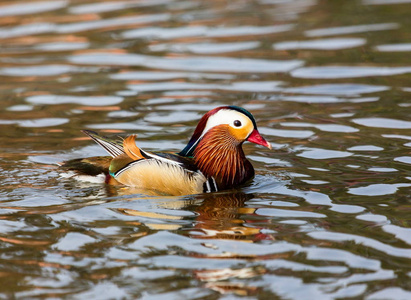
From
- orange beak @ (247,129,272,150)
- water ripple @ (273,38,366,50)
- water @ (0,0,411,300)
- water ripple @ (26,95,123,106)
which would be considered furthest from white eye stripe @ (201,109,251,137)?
water ripple @ (273,38,366,50)

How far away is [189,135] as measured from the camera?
30.6ft

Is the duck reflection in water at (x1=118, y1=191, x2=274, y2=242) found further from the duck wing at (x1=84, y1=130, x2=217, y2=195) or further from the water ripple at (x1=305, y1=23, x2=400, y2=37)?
the water ripple at (x1=305, y1=23, x2=400, y2=37)

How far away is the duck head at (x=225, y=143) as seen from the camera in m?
7.35

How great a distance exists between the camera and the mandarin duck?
7.09 metres

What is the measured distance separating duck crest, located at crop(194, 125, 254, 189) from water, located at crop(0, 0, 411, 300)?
0.76 ft

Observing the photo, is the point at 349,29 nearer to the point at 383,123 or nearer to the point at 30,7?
the point at 383,123

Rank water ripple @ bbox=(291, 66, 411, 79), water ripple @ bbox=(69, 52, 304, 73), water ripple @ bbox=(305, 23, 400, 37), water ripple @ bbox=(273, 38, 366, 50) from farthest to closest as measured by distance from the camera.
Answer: water ripple @ bbox=(305, 23, 400, 37) < water ripple @ bbox=(273, 38, 366, 50) < water ripple @ bbox=(69, 52, 304, 73) < water ripple @ bbox=(291, 66, 411, 79)

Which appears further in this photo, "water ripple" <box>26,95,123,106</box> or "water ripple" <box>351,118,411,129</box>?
"water ripple" <box>26,95,123,106</box>

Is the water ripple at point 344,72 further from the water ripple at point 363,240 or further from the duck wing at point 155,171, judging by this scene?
the water ripple at point 363,240

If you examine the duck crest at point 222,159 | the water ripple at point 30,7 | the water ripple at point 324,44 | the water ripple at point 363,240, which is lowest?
the water ripple at point 363,240

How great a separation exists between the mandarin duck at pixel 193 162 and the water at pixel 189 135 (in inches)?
6.3

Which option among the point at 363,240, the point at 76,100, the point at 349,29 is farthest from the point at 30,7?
the point at 363,240

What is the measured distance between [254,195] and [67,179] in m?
1.80

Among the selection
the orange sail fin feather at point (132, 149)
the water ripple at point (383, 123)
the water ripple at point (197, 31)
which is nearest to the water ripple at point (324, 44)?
the water ripple at point (197, 31)
